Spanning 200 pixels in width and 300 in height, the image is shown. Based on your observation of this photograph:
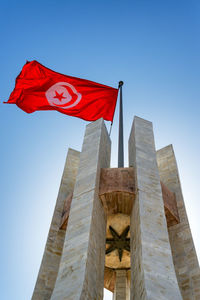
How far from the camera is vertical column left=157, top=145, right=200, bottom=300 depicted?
7.72m

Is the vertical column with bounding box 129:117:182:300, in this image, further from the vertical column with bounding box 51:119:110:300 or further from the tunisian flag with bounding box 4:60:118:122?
the tunisian flag with bounding box 4:60:118:122

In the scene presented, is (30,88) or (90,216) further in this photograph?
(30,88)

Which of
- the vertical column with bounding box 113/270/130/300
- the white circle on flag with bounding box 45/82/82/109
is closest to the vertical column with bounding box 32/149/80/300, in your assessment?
the white circle on flag with bounding box 45/82/82/109

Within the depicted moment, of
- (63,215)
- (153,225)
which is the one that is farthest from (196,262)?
(63,215)

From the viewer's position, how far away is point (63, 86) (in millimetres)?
13508

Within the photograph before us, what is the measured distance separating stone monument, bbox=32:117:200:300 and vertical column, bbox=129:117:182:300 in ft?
0.07

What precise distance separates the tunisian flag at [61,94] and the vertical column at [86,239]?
3.18m

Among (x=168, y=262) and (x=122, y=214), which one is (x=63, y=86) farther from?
(x=168, y=262)

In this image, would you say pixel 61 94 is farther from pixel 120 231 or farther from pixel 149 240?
pixel 149 240

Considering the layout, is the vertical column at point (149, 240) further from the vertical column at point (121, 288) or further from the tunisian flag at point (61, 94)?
the vertical column at point (121, 288)

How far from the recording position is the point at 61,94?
42.8 ft

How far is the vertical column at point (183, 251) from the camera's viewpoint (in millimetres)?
7719

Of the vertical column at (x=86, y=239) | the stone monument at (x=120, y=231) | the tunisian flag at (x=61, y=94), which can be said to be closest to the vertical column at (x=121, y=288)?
the stone monument at (x=120, y=231)

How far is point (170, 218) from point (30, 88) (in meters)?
8.68
